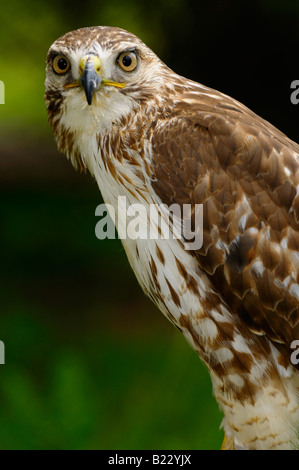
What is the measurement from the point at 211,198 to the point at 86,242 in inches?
71.0

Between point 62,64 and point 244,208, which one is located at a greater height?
point 62,64

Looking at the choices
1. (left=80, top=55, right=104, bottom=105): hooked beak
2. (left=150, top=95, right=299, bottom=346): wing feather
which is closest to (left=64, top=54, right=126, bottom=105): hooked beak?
(left=80, top=55, right=104, bottom=105): hooked beak

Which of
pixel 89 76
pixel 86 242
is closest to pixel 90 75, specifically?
pixel 89 76

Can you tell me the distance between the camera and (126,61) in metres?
2.02

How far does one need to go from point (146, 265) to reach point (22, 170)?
5.53ft

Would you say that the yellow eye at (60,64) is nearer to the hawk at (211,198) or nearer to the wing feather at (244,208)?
the hawk at (211,198)

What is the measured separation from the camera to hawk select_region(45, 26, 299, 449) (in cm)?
194

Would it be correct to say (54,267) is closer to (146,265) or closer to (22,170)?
(22,170)

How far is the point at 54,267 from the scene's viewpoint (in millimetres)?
3775

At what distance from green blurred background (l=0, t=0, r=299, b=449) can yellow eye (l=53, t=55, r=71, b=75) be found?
1354 millimetres

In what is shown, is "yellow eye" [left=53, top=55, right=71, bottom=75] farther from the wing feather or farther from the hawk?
the wing feather

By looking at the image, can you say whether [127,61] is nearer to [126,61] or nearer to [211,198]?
[126,61]

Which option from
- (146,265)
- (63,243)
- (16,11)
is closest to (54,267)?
(63,243)

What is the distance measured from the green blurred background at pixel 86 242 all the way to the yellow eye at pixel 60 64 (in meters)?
1.35
